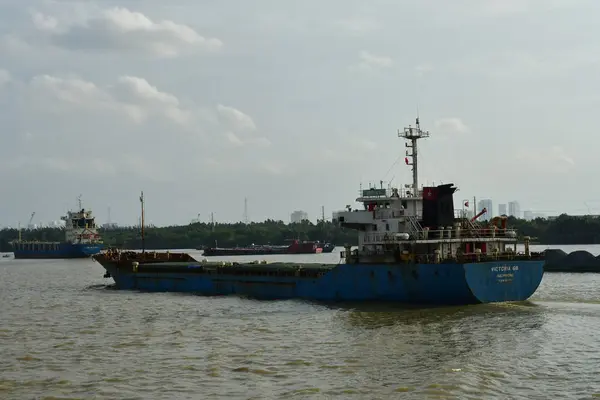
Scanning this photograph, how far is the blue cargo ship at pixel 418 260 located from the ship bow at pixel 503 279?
0.05 metres

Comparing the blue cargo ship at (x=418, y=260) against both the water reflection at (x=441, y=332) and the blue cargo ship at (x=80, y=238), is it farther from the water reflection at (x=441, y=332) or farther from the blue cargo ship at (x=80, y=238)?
the blue cargo ship at (x=80, y=238)

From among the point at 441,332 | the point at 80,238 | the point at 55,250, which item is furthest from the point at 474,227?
the point at 55,250

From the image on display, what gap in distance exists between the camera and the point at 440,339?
27188 millimetres

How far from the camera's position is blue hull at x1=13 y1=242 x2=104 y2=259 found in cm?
14175

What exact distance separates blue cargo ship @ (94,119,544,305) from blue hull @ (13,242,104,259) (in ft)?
325

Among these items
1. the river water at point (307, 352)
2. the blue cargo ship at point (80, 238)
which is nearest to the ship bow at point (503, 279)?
the river water at point (307, 352)

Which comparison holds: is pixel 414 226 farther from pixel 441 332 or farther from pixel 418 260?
pixel 441 332

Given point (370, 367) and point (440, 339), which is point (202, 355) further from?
point (440, 339)

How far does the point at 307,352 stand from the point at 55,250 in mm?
135186

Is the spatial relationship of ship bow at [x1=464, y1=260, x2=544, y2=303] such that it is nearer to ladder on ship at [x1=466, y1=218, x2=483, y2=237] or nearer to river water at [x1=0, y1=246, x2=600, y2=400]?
river water at [x1=0, y1=246, x2=600, y2=400]

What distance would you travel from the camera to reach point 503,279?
35.6 m

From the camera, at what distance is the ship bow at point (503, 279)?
34562 mm

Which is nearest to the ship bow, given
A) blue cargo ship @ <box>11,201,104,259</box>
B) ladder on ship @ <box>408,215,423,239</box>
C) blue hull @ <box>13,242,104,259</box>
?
ladder on ship @ <box>408,215,423,239</box>

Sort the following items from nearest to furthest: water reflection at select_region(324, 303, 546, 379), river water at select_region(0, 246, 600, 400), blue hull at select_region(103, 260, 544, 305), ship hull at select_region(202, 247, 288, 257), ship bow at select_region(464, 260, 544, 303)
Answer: river water at select_region(0, 246, 600, 400) < water reflection at select_region(324, 303, 546, 379) < ship bow at select_region(464, 260, 544, 303) < blue hull at select_region(103, 260, 544, 305) < ship hull at select_region(202, 247, 288, 257)
